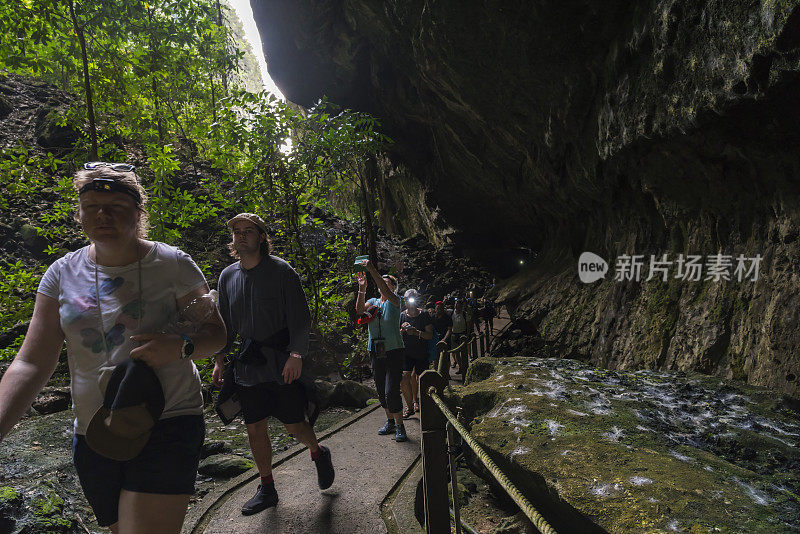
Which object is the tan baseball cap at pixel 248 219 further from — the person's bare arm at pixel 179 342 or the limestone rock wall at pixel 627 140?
the limestone rock wall at pixel 627 140

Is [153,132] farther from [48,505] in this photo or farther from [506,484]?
[506,484]

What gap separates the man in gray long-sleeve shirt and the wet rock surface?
5.22 ft

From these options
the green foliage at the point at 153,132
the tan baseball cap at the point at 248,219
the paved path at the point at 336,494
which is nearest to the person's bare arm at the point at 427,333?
the paved path at the point at 336,494

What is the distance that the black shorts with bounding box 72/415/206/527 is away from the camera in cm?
166

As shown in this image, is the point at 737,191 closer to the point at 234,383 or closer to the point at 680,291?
the point at 680,291

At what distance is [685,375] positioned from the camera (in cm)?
599

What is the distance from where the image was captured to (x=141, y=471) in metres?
1.66

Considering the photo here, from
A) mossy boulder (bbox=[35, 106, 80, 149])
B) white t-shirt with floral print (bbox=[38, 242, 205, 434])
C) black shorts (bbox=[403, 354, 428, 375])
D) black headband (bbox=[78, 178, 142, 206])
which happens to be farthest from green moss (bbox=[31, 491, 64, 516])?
mossy boulder (bbox=[35, 106, 80, 149])

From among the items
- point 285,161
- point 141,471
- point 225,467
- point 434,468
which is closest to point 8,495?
point 225,467

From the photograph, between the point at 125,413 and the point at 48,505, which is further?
the point at 48,505

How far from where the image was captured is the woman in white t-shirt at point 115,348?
165cm

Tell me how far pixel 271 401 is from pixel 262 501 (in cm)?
79

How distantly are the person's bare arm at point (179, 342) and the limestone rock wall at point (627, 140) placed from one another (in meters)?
5.77
